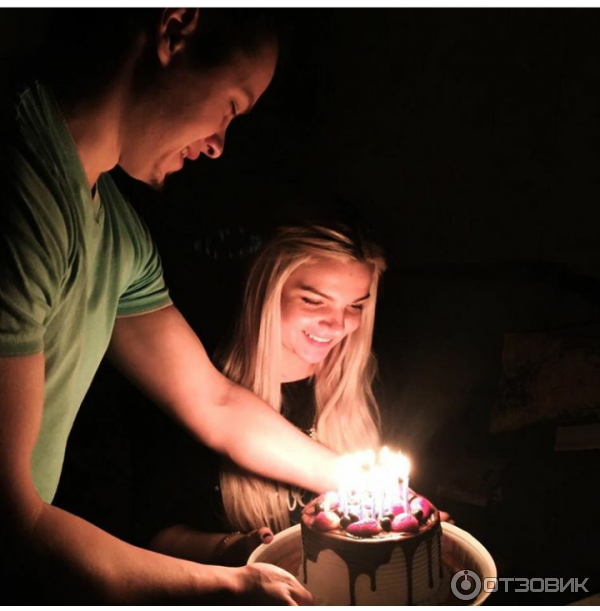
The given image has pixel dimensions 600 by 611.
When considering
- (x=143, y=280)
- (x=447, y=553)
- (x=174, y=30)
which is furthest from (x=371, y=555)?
(x=174, y=30)

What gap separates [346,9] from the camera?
184 centimetres

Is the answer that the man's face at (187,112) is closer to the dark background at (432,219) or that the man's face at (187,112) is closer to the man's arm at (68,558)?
the dark background at (432,219)

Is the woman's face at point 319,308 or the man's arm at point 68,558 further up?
the woman's face at point 319,308

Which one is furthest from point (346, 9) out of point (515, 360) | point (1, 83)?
point (515, 360)

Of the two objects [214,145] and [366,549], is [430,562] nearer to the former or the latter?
[366,549]

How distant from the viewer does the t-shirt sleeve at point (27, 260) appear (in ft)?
5.02

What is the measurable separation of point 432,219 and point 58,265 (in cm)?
100

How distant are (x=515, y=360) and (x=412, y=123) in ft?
2.45

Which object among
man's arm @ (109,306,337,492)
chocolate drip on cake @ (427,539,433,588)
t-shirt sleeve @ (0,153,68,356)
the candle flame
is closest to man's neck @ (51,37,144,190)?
t-shirt sleeve @ (0,153,68,356)

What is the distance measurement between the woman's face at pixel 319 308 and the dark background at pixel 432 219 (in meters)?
0.09

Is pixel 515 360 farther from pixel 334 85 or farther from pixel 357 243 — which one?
pixel 334 85

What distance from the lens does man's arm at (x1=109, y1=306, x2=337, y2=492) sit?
1.78 meters

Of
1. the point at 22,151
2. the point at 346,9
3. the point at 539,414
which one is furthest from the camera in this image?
the point at 539,414

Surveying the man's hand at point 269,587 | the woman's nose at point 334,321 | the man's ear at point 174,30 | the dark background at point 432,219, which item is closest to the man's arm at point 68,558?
the man's hand at point 269,587
